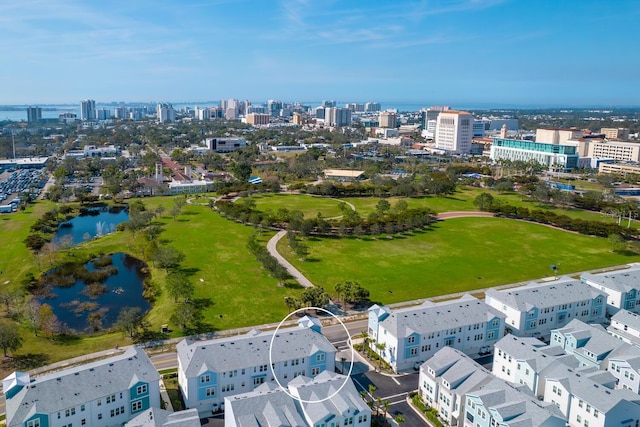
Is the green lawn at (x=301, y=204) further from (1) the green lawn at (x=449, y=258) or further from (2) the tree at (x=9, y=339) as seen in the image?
(2) the tree at (x=9, y=339)

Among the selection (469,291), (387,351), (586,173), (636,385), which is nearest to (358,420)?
(387,351)

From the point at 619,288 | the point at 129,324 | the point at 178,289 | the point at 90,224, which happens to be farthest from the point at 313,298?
the point at 90,224

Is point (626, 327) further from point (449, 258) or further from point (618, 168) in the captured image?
point (618, 168)

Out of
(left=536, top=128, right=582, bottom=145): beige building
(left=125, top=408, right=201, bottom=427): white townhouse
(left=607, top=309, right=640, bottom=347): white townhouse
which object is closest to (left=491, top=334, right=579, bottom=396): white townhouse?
(left=607, top=309, right=640, bottom=347): white townhouse

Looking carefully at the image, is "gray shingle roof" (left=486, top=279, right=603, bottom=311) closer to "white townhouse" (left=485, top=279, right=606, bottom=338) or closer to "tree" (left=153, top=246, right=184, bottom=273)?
"white townhouse" (left=485, top=279, right=606, bottom=338)

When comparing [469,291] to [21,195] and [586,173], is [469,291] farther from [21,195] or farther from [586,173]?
[586,173]

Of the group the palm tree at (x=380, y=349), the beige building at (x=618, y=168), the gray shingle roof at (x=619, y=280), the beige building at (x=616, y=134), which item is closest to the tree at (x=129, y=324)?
the palm tree at (x=380, y=349)
